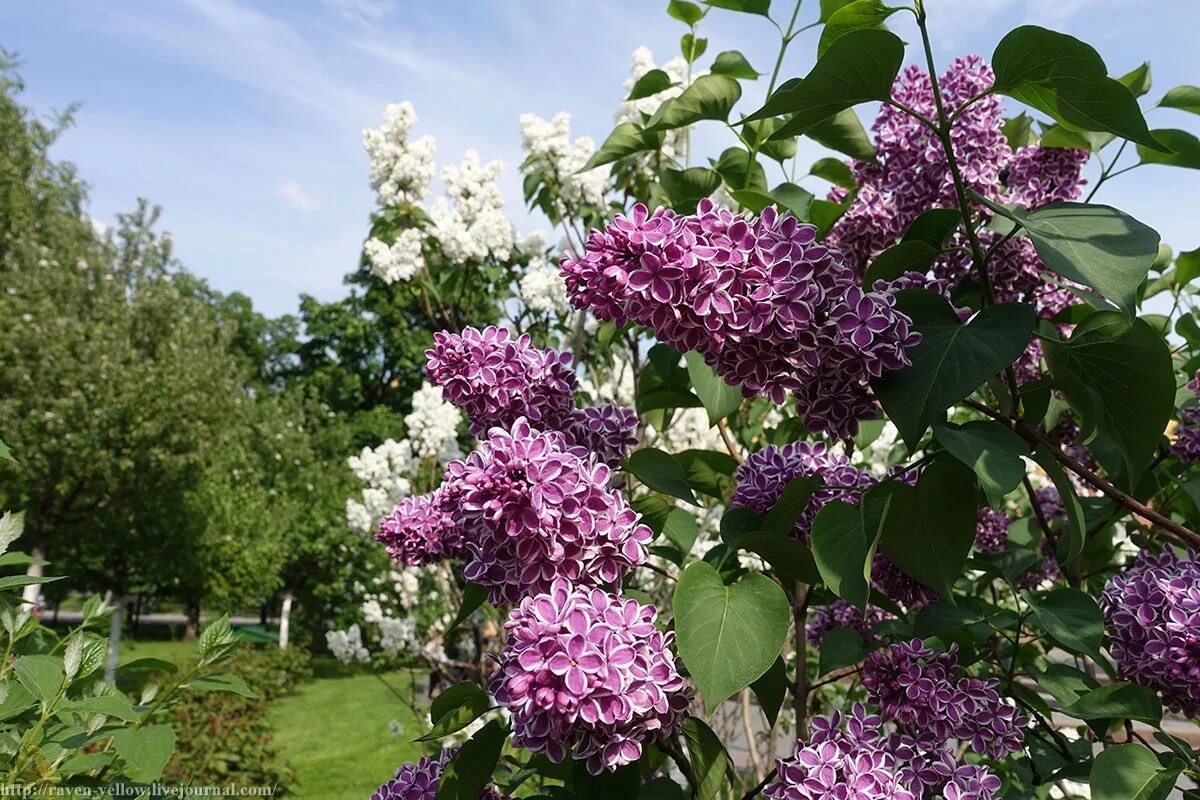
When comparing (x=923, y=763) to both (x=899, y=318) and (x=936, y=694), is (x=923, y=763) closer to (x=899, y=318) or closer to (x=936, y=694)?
(x=936, y=694)

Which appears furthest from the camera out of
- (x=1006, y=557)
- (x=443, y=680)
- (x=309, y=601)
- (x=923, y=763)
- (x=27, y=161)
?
(x=309, y=601)

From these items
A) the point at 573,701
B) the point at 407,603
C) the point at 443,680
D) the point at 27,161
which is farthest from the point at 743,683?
the point at 27,161

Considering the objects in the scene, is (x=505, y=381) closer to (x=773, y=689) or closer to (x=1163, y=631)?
(x=773, y=689)

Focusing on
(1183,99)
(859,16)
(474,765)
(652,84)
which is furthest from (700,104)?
(474,765)

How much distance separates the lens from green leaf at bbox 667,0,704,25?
233 cm

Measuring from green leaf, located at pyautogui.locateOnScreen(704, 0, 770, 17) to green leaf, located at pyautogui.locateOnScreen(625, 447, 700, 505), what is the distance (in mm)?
1058

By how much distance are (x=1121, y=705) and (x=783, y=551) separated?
56cm

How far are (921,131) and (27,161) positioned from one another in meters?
23.9

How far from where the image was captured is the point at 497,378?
4.51 feet

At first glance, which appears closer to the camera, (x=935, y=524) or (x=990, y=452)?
(x=990, y=452)

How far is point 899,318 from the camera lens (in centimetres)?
109

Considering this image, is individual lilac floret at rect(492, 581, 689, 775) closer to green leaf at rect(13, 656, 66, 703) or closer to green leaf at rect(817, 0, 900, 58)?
green leaf at rect(13, 656, 66, 703)

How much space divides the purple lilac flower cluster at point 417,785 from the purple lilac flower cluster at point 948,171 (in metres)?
1.36

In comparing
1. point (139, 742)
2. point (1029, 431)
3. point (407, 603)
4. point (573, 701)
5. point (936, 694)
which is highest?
point (1029, 431)
